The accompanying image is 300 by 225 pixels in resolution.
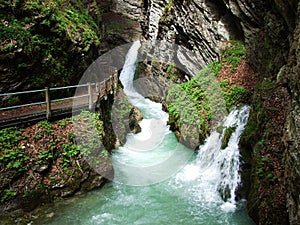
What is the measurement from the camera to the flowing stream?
24.7ft

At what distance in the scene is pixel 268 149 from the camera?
730 centimetres

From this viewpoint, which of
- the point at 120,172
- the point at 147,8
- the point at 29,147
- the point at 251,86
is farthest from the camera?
the point at 147,8

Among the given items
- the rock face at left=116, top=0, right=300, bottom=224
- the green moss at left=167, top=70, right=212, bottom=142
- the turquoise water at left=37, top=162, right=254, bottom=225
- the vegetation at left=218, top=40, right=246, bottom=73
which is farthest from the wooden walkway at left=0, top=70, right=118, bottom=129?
the vegetation at left=218, top=40, right=246, bottom=73

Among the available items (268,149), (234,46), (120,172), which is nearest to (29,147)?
(120,172)

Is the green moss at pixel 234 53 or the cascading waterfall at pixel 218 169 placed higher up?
the green moss at pixel 234 53

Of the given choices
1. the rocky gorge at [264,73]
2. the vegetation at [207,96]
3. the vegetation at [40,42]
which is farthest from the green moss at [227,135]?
the vegetation at [40,42]

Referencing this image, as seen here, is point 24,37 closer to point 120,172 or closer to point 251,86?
point 120,172

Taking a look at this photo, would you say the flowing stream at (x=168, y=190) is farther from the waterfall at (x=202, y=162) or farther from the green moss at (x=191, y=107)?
the green moss at (x=191, y=107)

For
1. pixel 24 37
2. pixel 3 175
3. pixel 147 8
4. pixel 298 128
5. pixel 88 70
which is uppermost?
pixel 147 8

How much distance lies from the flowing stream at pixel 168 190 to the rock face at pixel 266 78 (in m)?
0.84

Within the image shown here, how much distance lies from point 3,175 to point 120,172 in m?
4.00

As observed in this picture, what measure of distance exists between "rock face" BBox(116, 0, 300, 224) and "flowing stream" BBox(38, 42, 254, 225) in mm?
837

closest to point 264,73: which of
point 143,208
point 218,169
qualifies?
point 218,169

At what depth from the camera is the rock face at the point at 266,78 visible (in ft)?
19.6
